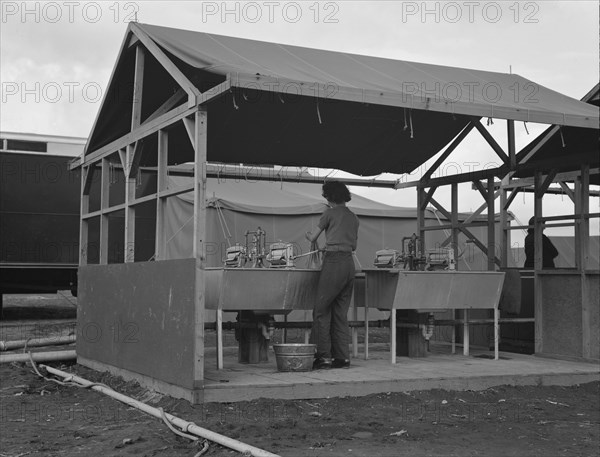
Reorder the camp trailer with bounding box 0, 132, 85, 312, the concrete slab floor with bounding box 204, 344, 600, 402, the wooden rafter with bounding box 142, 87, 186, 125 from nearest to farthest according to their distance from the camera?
the concrete slab floor with bounding box 204, 344, 600, 402 → the wooden rafter with bounding box 142, 87, 186, 125 → the camp trailer with bounding box 0, 132, 85, 312

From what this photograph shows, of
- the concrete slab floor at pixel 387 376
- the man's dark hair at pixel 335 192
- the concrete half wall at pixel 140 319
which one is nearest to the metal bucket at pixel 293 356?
the concrete slab floor at pixel 387 376

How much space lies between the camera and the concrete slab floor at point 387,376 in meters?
7.71

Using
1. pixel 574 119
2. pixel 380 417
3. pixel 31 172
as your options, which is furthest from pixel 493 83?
pixel 31 172

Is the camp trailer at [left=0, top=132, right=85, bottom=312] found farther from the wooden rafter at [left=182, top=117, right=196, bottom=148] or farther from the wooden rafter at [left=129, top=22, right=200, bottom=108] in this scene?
the wooden rafter at [left=182, top=117, right=196, bottom=148]

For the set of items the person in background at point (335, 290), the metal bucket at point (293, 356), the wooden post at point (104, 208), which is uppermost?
the wooden post at point (104, 208)

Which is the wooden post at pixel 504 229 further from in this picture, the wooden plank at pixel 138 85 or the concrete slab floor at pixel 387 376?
the wooden plank at pixel 138 85

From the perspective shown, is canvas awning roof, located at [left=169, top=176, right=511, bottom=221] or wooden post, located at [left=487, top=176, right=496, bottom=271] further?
canvas awning roof, located at [left=169, top=176, right=511, bottom=221]

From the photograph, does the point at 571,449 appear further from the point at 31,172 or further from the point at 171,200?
the point at 31,172

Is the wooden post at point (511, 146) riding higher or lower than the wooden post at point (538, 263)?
higher

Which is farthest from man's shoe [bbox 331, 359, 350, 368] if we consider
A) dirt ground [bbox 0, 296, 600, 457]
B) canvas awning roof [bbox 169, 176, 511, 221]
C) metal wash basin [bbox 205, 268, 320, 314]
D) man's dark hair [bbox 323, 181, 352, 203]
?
canvas awning roof [bbox 169, 176, 511, 221]

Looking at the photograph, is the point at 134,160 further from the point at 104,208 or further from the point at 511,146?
the point at 511,146

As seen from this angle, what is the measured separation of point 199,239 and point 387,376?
2.43 meters

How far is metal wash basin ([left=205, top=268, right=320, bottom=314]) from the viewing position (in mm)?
8767

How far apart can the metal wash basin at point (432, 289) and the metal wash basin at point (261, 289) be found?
32.3 inches
